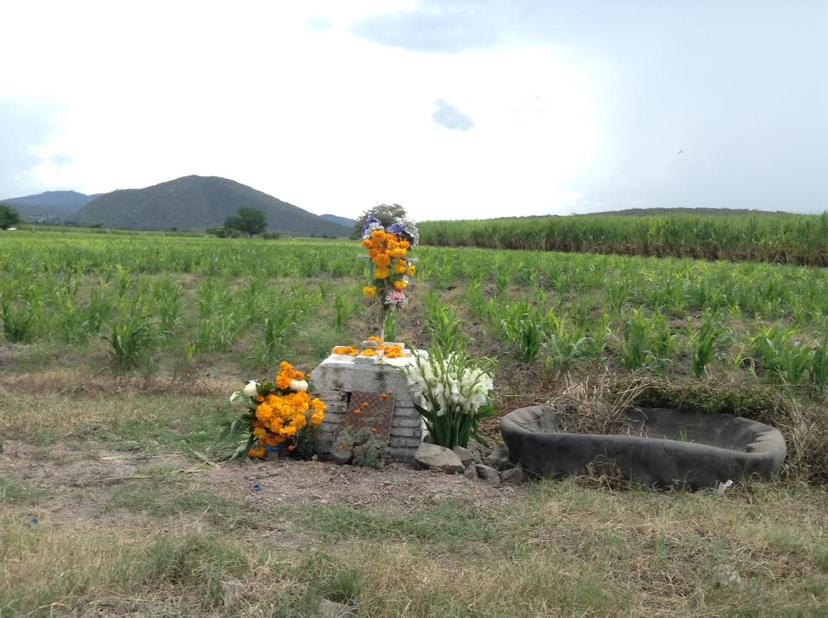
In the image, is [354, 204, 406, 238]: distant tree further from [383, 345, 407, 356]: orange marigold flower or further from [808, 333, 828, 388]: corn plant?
[808, 333, 828, 388]: corn plant

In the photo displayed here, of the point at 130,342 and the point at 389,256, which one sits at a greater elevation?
the point at 389,256

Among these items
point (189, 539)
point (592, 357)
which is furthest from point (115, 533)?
point (592, 357)

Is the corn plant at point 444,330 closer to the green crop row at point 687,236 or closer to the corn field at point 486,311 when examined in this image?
the corn field at point 486,311

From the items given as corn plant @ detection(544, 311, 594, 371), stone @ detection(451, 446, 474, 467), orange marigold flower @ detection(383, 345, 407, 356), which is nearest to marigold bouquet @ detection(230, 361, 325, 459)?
orange marigold flower @ detection(383, 345, 407, 356)

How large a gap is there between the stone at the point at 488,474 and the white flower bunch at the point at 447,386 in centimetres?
53

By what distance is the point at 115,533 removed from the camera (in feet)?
13.2

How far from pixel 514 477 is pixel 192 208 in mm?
168235

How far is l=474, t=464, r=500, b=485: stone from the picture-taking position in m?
5.48

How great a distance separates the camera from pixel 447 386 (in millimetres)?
5918

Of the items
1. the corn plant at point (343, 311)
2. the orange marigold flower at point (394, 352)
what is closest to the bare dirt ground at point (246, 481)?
the orange marigold flower at point (394, 352)

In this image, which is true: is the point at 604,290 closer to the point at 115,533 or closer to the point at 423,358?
the point at 423,358

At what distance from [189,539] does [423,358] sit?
2.98 metres

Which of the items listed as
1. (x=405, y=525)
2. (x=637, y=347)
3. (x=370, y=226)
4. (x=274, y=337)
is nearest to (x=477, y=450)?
(x=405, y=525)

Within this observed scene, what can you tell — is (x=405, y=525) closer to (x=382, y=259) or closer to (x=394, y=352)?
(x=394, y=352)
